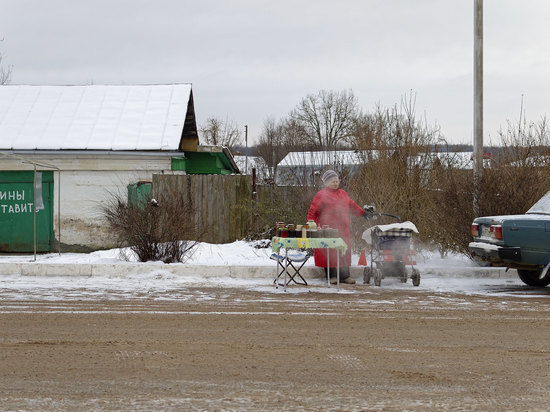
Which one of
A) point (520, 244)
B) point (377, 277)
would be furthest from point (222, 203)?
point (520, 244)

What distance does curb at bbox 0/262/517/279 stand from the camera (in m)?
12.1

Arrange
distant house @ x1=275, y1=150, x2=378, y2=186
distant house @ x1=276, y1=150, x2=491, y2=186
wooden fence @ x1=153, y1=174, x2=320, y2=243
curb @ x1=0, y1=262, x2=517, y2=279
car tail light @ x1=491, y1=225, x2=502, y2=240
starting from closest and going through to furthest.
→ car tail light @ x1=491, y1=225, x2=502, y2=240 < curb @ x1=0, y1=262, x2=517, y2=279 < distant house @ x1=276, y1=150, x2=491, y2=186 < distant house @ x1=275, y1=150, x2=378, y2=186 < wooden fence @ x1=153, y1=174, x2=320, y2=243

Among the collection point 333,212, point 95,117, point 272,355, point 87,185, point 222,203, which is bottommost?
point 272,355

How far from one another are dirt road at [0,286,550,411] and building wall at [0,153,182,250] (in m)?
9.25

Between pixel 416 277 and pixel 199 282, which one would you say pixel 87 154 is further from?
pixel 416 277

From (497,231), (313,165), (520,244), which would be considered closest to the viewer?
(520,244)

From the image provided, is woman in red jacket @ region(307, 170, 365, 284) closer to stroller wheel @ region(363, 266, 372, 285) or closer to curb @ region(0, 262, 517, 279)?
stroller wheel @ region(363, 266, 372, 285)

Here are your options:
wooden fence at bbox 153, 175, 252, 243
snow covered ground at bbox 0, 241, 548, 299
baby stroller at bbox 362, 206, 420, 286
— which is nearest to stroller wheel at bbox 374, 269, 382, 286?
baby stroller at bbox 362, 206, 420, 286

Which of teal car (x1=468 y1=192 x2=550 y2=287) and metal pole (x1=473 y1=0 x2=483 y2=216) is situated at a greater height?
metal pole (x1=473 y1=0 x2=483 y2=216)

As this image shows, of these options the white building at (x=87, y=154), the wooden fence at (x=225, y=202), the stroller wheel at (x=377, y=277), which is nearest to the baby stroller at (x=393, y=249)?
the stroller wheel at (x=377, y=277)

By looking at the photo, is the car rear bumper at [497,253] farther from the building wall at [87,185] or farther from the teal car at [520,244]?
the building wall at [87,185]

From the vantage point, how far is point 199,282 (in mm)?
11422

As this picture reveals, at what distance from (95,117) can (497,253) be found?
13310 mm

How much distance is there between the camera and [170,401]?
4.55 meters
